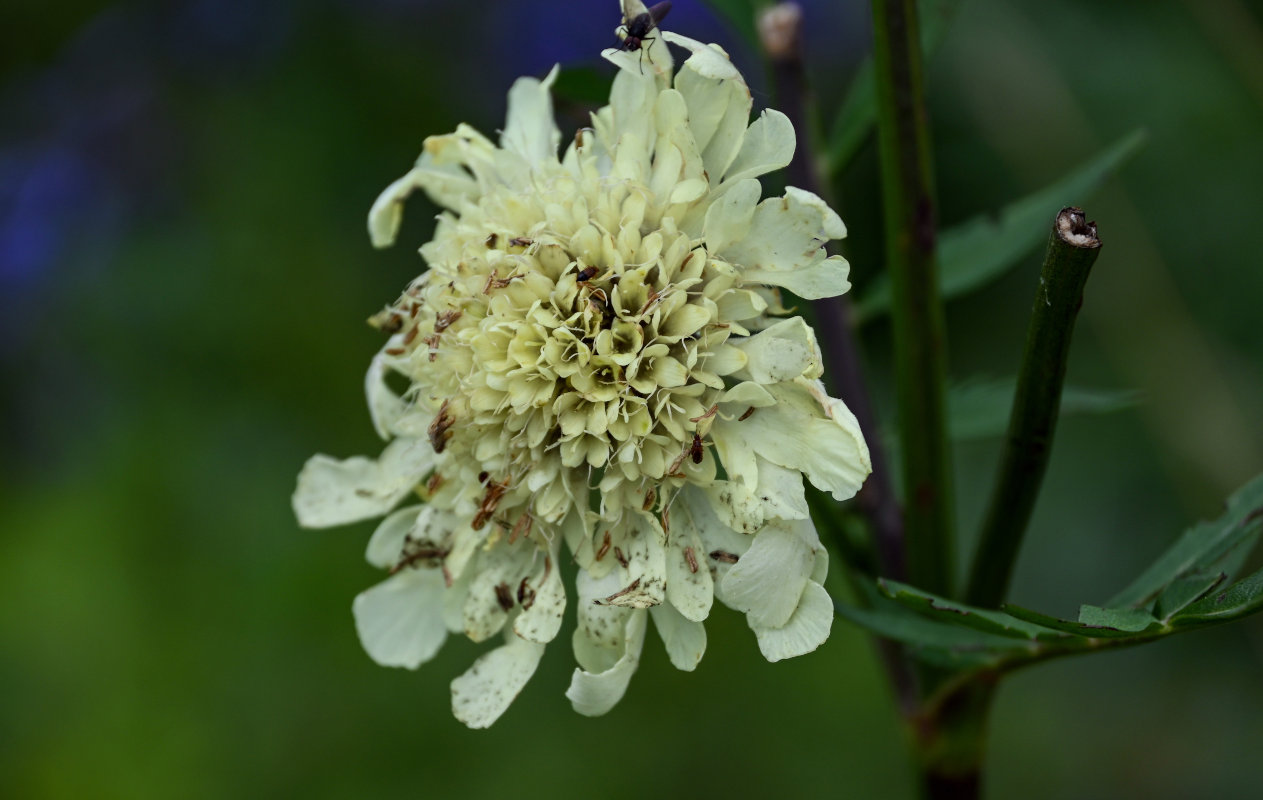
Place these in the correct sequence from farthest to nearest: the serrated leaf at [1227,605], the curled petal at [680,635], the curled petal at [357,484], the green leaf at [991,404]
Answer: the green leaf at [991,404], the curled petal at [357,484], the curled petal at [680,635], the serrated leaf at [1227,605]

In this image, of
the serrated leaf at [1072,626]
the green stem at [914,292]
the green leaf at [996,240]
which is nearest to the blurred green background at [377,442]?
the green leaf at [996,240]

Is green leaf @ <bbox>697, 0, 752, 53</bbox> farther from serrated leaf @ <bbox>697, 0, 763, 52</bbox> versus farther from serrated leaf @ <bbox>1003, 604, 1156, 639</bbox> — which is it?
serrated leaf @ <bbox>1003, 604, 1156, 639</bbox>

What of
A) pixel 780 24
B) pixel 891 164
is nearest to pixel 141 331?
pixel 780 24

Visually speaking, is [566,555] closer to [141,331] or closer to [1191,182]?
[141,331]

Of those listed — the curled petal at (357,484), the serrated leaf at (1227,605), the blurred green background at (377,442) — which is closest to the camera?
the serrated leaf at (1227,605)

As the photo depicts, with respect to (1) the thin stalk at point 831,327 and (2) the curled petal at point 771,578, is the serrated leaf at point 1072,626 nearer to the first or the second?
(2) the curled petal at point 771,578
